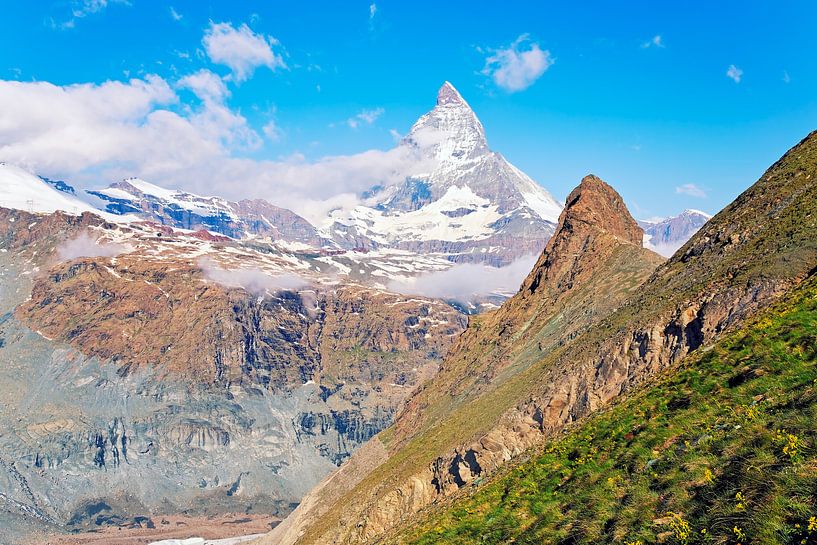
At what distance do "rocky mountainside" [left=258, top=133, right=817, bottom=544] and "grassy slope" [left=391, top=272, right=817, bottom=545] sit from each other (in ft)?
27.2

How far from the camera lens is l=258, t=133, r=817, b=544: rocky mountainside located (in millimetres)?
46438

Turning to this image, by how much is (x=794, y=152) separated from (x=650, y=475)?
198ft

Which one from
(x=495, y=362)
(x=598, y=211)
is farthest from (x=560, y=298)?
→ (x=598, y=211)

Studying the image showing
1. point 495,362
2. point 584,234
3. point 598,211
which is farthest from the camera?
point 598,211

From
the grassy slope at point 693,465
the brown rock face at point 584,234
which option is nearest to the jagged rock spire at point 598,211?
the brown rock face at point 584,234

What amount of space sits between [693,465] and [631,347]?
44023mm

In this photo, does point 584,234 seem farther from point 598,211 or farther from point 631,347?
point 631,347

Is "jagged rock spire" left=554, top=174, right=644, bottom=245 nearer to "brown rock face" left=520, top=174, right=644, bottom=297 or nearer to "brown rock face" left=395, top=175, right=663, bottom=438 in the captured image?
"brown rock face" left=520, top=174, right=644, bottom=297

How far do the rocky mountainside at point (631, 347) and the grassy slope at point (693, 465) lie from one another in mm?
8284

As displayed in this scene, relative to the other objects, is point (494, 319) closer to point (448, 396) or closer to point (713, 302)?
point (448, 396)

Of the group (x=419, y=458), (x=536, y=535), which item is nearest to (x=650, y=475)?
(x=536, y=535)

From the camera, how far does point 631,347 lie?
6091 centimetres

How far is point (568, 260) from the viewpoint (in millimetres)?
127000

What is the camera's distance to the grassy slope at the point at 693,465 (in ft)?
49.1
